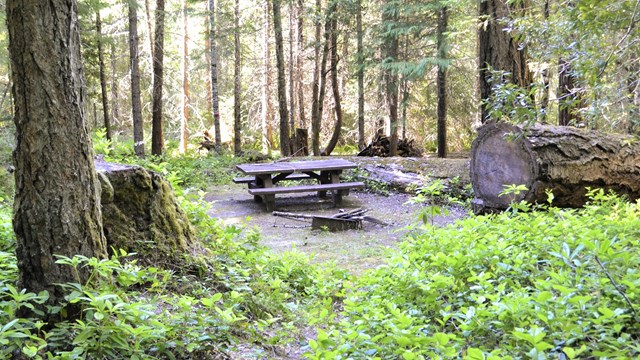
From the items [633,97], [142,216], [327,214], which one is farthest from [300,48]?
[142,216]

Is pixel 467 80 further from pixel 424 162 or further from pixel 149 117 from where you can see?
pixel 149 117

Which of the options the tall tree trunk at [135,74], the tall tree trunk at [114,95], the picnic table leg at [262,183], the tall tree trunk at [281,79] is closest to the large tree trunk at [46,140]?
the picnic table leg at [262,183]

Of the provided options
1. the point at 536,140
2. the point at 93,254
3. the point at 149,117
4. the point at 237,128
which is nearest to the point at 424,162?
the point at 536,140

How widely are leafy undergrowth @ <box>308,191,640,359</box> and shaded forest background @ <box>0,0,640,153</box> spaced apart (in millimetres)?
1180

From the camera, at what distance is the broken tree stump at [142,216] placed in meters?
4.40

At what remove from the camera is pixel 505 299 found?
2.79 m

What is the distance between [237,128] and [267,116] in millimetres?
7208

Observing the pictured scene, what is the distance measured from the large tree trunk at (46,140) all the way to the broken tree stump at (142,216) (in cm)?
128

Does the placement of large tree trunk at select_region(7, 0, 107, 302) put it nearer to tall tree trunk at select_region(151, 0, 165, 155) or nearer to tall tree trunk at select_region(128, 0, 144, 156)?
tall tree trunk at select_region(128, 0, 144, 156)

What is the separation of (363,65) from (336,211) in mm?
9670

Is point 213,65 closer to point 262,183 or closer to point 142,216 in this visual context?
point 262,183

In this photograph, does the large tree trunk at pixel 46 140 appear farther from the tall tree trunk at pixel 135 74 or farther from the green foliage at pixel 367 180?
the tall tree trunk at pixel 135 74

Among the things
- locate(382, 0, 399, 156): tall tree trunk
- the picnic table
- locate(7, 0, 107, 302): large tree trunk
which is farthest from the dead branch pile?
Result: locate(7, 0, 107, 302): large tree trunk

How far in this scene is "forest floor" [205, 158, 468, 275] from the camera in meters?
7.62
